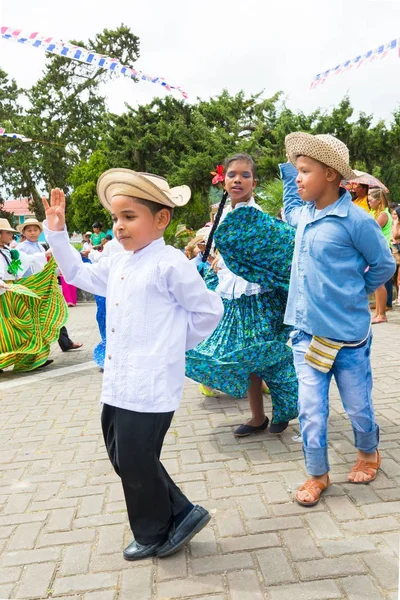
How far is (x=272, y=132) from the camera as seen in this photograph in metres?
21.9

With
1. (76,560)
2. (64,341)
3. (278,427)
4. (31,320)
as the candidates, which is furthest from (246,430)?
(64,341)

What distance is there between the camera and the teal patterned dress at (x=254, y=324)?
3609 mm

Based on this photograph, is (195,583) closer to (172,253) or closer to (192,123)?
(172,253)

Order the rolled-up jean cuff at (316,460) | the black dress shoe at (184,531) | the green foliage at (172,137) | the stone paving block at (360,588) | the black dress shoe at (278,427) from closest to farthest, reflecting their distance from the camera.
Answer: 1. the stone paving block at (360,588)
2. the black dress shoe at (184,531)
3. the rolled-up jean cuff at (316,460)
4. the black dress shoe at (278,427)
5. the green foliage at (172,137)

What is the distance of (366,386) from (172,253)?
4.40 ft

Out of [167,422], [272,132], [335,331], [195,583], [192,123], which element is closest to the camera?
[195,583]

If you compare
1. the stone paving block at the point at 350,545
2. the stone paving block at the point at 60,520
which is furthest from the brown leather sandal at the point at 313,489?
the stone paving block at the point at 60,520

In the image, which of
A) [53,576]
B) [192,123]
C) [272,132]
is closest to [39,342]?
[53,576]

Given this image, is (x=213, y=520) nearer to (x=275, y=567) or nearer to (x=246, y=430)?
(x=275, y=567)

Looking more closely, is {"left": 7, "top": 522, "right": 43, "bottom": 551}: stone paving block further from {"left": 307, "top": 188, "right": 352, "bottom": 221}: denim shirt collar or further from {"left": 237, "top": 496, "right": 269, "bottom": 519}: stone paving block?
{"left": 307, "top": 188, "right": 352, "bottom": 221}: denim shirt collar

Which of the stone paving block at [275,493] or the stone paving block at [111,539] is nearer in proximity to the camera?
the stone paving block at [111,539]

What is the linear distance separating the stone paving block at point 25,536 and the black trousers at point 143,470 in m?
0.61

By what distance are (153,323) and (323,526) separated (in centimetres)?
132

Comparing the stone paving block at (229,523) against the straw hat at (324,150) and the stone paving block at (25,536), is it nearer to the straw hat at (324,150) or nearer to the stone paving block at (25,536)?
the stone paving block at (25,536)
